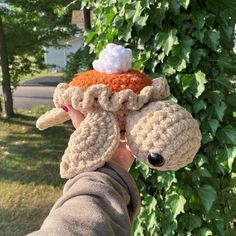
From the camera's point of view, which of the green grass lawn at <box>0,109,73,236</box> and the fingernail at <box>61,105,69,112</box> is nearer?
the fingernail at <box>61,105,69,112</box>

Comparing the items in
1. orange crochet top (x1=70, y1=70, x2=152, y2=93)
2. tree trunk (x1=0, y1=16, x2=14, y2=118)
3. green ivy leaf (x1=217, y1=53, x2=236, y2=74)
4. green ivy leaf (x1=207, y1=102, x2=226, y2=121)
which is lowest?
tree trunk (x1=0, y1=16, x2=14, y2=118)

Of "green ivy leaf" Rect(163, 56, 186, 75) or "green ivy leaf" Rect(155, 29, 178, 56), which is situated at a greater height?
"green ivy leaf" Rect(155, 29, 178, 56)

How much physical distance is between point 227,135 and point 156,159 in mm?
Answer: 995

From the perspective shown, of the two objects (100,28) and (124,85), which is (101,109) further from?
(100,28)

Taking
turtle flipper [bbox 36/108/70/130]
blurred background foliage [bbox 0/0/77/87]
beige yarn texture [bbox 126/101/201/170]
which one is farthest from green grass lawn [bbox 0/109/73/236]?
beige yarn texture [bbox 126/101/201/170]

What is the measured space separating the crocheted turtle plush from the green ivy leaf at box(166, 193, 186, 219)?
1.00 meters

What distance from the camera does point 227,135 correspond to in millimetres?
1871

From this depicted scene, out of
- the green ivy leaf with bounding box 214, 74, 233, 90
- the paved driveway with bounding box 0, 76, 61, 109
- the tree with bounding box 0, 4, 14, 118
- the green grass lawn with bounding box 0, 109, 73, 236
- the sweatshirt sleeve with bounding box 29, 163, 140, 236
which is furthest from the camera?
the paved driveway with bounding box 0, 76, 61, 109

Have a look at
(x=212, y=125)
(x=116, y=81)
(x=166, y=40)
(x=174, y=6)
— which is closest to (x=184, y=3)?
(x=174, y=6)

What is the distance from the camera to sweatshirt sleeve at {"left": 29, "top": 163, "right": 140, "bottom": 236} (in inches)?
33.2

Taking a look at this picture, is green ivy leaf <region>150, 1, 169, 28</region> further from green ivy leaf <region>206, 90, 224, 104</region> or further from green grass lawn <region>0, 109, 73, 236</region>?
green grass lawn <region>0, 109, 73, 236</region>

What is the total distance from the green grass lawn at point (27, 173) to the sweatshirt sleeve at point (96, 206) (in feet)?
9.73

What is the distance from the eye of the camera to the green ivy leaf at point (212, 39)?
1761mm

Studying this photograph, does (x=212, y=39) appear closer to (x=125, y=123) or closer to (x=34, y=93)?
(x=125, y=123)
